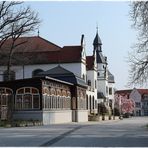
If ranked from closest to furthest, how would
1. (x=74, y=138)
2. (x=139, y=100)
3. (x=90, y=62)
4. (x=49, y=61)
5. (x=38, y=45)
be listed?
(x=74, y=138)
(x=49, y=61)
(x=38, y=45)
(x=90, y=62)
(x=139, y=100)

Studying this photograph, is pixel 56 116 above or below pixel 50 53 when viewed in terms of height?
below

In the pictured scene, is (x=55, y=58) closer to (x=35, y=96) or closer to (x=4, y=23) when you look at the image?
(x=4, y=23)

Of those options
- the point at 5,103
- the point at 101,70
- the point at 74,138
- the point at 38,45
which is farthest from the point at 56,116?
the point at 101,70

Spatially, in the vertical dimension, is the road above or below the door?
below

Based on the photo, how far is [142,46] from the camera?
3625cm

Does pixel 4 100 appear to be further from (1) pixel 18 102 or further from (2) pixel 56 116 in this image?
(2) pixel 56 116

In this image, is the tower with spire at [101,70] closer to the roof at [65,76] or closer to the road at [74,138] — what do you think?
the roof at [65,76]

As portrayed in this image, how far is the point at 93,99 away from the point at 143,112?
9642cm

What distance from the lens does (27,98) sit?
50.9m

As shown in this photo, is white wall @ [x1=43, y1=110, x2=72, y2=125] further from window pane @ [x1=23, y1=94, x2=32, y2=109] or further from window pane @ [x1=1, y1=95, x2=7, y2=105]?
window pane @ [x1=1, y1=95, x2=7, y2=105]

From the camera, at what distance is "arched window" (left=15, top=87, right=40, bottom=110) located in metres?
50.8

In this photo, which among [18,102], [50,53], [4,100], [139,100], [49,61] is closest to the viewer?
[4,100]

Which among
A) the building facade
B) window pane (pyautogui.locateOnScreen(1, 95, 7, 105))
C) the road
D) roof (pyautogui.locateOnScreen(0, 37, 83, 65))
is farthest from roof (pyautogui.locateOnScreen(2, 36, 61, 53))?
the building facade

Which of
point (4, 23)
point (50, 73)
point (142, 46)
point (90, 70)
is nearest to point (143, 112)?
point (90, 70)
